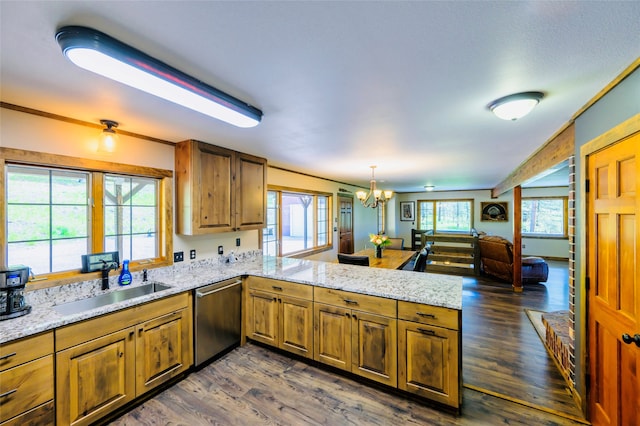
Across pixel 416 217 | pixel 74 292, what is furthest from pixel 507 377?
pixel 416 217

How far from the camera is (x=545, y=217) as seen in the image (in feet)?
26.7

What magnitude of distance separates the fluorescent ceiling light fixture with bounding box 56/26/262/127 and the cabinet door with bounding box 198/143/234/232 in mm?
1169

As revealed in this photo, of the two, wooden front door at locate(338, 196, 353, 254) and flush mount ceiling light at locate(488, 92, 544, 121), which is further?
wooden front door at locate(338, 196, 353, 254)

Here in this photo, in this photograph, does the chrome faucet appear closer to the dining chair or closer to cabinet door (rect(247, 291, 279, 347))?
cabinet door (rect(247, 291, 279, 347))

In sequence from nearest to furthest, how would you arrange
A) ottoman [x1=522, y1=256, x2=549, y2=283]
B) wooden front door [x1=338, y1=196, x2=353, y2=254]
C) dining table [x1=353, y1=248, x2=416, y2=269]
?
dining table [x1=353, y1=248, x2=416, y2=269], ottoman [x1=522, y1=256, x2=549, y2=283], wooden front door [x1=338, y1=196, x2=353, y2=254]

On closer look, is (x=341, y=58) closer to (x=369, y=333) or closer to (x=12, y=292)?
(x=369, y=333)

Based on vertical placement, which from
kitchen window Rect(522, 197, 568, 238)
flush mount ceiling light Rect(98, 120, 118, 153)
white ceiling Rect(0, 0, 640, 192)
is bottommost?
kitchen window Rect(522, 197, 568, 238)

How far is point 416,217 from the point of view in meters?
10.1

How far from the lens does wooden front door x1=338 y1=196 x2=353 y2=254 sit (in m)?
6.57

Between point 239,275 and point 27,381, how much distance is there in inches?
63.5

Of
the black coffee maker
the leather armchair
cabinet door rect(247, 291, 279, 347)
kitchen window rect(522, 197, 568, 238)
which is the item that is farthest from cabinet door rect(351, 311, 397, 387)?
kitchen window rect(522, 197, 568, 238)

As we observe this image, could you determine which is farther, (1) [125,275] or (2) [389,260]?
(2) [389,260]

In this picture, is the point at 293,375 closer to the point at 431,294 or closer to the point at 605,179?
the point at 431,294

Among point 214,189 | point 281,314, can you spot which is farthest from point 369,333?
point 214,189
